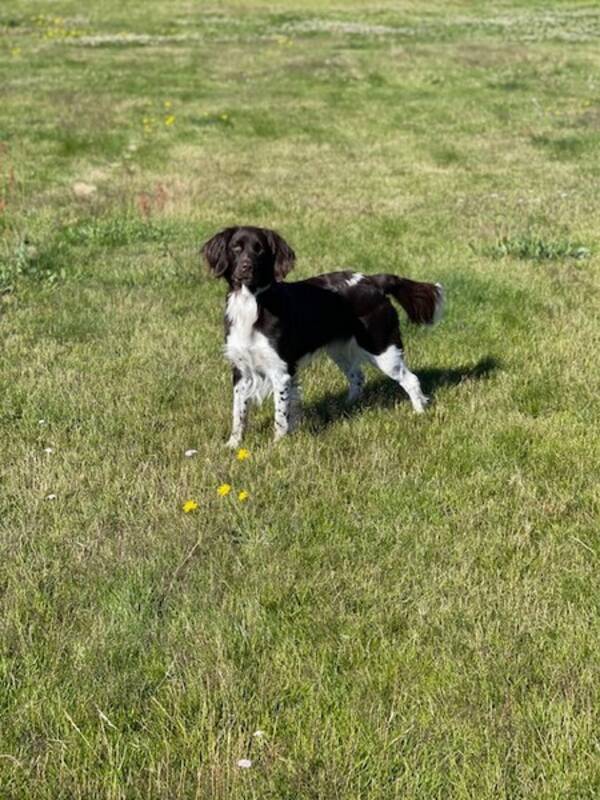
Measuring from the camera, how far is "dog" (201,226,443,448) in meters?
5.96

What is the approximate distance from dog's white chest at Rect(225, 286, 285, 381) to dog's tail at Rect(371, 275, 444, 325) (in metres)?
1.30

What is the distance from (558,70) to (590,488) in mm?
23934

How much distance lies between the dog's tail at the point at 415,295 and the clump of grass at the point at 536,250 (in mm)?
4031

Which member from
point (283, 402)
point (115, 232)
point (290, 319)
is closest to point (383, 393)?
point (283, 402)

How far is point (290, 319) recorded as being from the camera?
625 cm

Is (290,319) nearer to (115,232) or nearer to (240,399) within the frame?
(240,399)

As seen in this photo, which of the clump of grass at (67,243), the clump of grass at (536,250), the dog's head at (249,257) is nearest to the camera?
the dog's head at (249,257)

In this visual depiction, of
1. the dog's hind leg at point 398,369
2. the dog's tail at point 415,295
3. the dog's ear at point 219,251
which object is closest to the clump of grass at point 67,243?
the dog's ear at point 219,251

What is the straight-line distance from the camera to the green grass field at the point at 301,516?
132 inches

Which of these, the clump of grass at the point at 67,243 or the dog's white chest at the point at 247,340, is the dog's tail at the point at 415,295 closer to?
the dog's white chest at the point at 247,340

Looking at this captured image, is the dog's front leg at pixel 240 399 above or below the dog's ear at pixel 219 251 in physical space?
below

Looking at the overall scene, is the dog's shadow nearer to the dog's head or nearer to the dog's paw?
the dog's paw

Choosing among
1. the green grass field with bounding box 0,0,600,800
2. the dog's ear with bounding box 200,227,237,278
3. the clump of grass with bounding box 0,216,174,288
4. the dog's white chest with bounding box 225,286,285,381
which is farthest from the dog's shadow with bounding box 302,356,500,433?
the clump of grass with bounding box 0,216,174,288

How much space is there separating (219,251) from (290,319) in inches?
28.3
